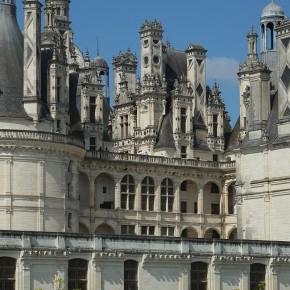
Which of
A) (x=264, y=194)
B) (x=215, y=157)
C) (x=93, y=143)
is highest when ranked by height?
(x=93, y=143)

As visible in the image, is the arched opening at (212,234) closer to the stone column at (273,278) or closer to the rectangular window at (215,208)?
the rectangular window at (215,208)

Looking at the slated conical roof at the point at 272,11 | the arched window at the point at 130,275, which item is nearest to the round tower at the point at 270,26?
the slated conical roof at the point at 272,11

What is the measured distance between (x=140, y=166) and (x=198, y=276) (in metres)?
22.1

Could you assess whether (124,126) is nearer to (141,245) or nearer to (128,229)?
(128,229)

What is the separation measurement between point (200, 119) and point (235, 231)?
9100 mm

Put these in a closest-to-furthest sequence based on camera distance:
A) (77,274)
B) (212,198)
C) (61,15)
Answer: (77,274)
(212,198)
(61,15)

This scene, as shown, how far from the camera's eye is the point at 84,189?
7938 cm

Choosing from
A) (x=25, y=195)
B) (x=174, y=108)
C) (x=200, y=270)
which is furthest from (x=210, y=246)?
(x=174, y=108)

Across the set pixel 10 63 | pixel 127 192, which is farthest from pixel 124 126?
pixel 10 63

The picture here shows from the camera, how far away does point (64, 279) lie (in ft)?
182

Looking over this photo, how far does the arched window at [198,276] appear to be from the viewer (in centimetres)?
6028

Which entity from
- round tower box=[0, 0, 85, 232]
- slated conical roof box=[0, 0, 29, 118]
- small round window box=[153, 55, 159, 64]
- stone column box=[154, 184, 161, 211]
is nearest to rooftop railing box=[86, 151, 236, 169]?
stone column box=[154, 184, 161, 211]

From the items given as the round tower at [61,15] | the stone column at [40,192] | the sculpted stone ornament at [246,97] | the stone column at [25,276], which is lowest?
the stone column at [25,276]

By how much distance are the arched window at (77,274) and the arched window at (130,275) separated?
228 cm
